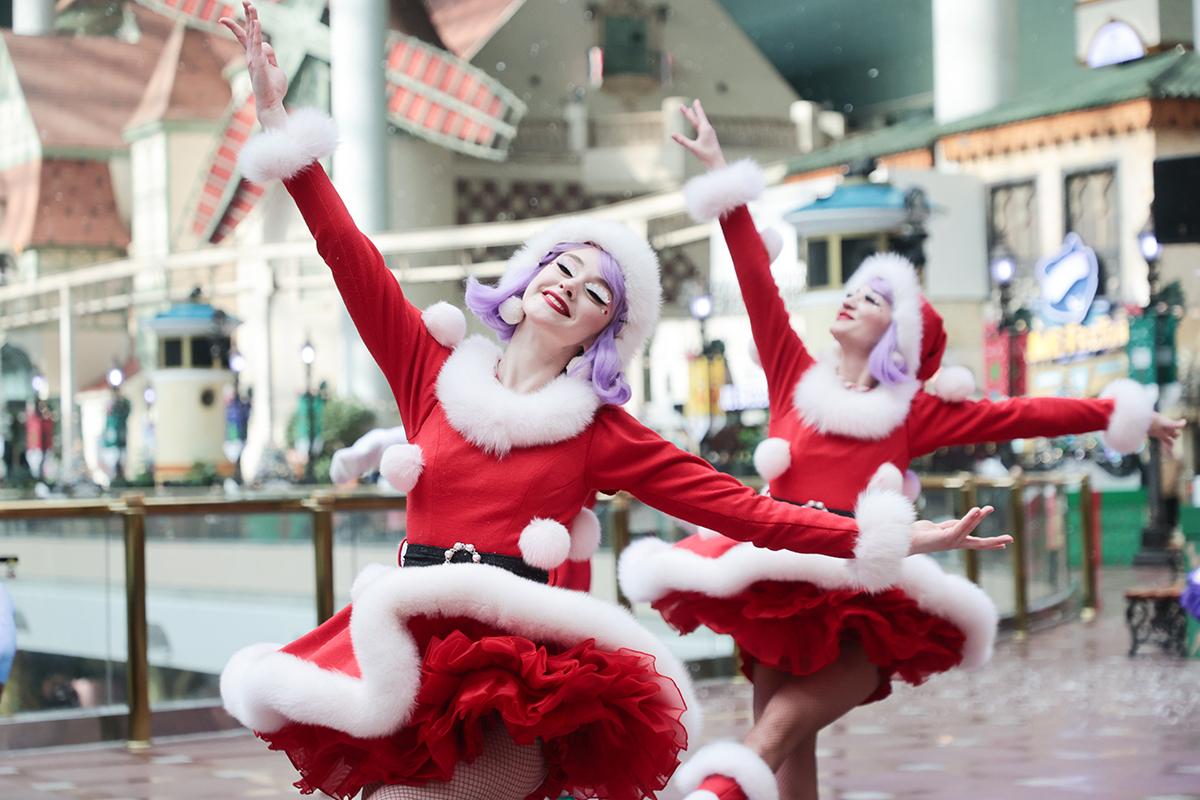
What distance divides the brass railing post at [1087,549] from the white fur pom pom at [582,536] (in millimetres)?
7670

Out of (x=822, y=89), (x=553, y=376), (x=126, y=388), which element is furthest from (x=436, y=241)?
(x=553, y=376)

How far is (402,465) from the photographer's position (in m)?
2.34

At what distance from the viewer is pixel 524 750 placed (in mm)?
2174

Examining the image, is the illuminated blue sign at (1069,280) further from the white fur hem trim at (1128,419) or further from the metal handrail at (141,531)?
the white fur hem trim at (1128,419)

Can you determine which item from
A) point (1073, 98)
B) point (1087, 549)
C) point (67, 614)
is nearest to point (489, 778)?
point (67, 614)

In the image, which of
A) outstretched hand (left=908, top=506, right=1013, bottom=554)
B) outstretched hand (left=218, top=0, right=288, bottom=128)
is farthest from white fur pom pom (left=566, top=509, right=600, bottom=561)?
outstretched hand (left=218, top=0, right=288, bottom=128)

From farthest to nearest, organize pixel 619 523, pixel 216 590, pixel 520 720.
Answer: pixel 619 523 → pixel 216 590 → pixel 520 720

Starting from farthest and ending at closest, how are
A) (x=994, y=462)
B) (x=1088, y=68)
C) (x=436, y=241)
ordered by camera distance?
1. (x=436, y=241)
2. (x=1088, y=68)
3. (x=994, y=462)

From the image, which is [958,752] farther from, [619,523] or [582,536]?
[582,536]

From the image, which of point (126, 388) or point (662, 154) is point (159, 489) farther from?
point (662, 154)

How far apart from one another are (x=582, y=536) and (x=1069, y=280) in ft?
60.7

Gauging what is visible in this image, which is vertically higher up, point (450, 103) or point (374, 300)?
point (450, 103)

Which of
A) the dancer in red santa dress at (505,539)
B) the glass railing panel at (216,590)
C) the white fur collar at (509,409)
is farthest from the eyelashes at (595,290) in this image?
the glass railing panel at (216,590)

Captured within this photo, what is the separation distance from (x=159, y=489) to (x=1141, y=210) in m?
14.4
